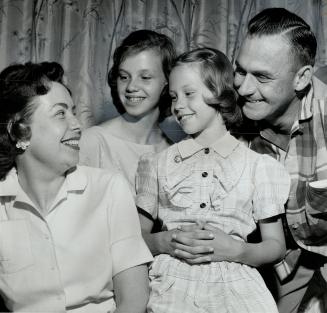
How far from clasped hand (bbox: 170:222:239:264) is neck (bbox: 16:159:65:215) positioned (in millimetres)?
310

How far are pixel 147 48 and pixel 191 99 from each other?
0.27m

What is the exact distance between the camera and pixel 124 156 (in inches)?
57.7

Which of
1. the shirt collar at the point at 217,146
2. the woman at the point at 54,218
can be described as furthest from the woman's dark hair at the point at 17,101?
the shirt collar at the point at 217,146

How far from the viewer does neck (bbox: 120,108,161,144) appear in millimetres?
1484

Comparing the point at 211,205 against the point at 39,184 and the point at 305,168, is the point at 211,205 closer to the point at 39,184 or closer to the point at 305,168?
the point at 305,168

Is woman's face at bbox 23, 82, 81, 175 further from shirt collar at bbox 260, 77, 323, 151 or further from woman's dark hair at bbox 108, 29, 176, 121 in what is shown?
shirt collar at bbox 260, 77, 323, 151

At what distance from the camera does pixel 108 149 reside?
4.86 ft

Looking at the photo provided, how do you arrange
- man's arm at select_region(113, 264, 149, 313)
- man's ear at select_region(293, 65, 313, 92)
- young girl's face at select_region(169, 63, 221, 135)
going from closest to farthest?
man's arm at select_region(113, 264, 149, 313) → young girl's face at select_region(169, 63, 221, 135) → man's ear at select_region(293, 65, 313, 92)

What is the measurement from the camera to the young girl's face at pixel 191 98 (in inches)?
50.4

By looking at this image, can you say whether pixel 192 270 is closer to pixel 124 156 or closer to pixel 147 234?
pixel 147 234

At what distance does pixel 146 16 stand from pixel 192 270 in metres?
0.74

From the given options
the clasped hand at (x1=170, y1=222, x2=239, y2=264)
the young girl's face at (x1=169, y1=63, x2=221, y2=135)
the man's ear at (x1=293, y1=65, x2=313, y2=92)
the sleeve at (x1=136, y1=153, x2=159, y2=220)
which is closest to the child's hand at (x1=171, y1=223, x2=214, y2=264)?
the clasped hand at (x1=170, y1=222, x2=239, y2=264)

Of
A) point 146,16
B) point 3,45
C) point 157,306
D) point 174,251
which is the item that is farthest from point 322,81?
point 3,45

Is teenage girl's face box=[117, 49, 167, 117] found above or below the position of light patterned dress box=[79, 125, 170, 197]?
above
